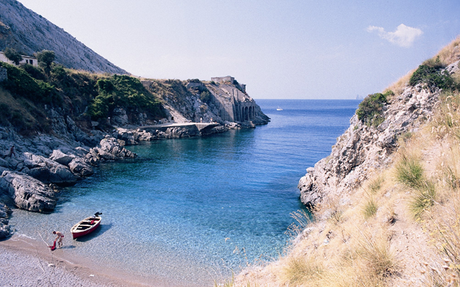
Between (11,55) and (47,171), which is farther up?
(11,55)

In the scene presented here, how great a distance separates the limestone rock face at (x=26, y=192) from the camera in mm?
19922

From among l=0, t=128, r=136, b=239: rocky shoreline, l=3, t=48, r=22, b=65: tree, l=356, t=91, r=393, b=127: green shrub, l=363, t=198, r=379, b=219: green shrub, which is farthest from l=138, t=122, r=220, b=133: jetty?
l=363, t=198, r=379, b=219: green shrub

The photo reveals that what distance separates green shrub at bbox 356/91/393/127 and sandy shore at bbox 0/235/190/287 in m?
15.3

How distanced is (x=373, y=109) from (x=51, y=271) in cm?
2076

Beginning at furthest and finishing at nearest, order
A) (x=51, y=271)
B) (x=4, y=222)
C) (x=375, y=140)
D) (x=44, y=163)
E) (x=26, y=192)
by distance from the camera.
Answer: (x=44, y=163) < (x=26, y=192) < (x=4, y=222) < (x=375, y=140) < (x=51, y=271)

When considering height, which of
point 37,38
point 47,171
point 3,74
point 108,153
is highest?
point 37,38

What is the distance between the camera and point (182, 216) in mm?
20219

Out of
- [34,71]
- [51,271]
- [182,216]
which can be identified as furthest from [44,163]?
[34,71]

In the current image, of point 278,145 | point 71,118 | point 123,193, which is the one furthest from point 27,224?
point 278,145

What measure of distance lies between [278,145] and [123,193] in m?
32.9

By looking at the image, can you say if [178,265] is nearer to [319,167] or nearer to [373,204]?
[373,204]

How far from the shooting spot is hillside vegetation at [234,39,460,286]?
15.6 ft

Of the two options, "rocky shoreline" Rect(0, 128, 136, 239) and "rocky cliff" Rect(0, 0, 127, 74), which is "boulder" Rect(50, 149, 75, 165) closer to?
"rocky shoreline" Rect(0, 128, 136, 239)

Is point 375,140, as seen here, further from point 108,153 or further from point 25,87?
point 25,87
